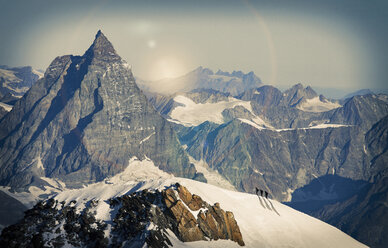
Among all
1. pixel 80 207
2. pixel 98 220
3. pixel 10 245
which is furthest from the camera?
pixel 80 207

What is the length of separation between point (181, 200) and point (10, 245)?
237ft

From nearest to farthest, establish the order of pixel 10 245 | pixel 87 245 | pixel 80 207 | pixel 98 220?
pixel 10 245
pixel 87 245
pixel 98 220
pixel 80 207

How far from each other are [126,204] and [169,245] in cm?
2685

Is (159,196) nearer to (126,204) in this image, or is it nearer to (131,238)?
(126,204)

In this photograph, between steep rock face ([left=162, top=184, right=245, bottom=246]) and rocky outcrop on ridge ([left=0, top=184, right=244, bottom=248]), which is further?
steep rock face ([left=162, top=184, right=245, bottom=246])

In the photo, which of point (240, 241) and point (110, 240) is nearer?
point (110, 240)

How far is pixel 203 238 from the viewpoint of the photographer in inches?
7357

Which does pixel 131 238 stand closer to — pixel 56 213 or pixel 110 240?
pixel 110 240

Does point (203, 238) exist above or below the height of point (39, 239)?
below

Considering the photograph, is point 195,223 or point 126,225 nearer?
point 126,225

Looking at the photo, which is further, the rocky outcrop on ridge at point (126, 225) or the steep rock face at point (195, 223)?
the steep rock face at point (195, 223)

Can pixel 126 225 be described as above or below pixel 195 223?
above

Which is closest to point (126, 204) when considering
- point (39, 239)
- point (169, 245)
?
point (169, 245)

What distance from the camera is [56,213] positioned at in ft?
593
